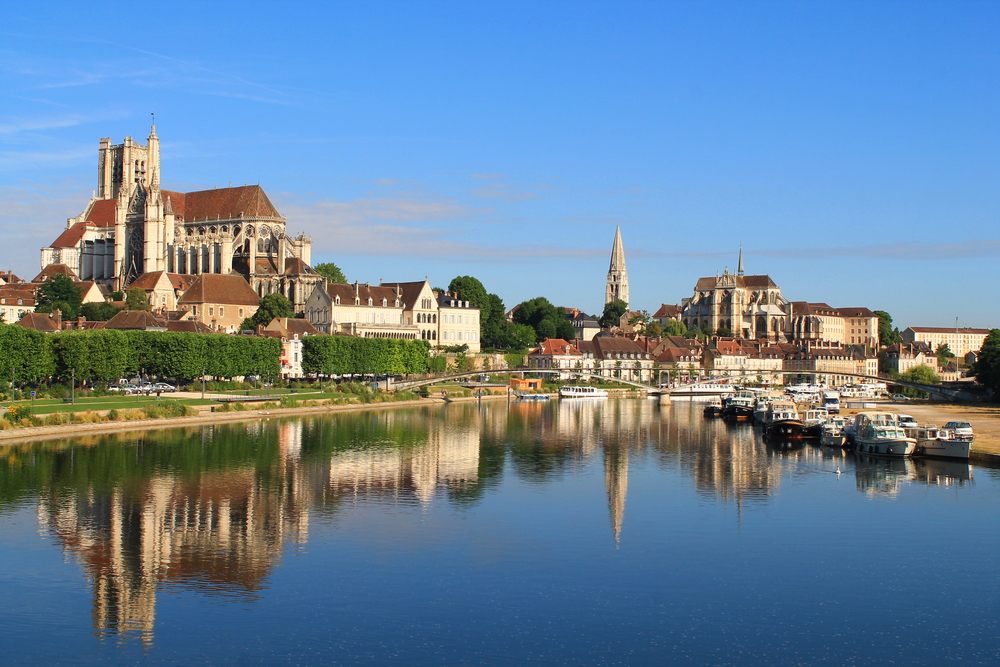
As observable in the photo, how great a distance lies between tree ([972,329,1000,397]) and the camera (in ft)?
281

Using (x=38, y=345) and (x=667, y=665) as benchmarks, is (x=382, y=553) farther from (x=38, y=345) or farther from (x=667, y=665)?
(x=38, y=345)

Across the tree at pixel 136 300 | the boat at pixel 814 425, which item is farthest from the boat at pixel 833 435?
the tree at pixel 136 300

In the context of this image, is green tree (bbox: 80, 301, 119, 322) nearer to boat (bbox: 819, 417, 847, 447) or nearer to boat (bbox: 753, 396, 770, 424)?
boat (bbox: 753, 396, 770, 424)

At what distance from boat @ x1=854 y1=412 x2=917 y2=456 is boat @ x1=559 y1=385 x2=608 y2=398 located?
50477mm

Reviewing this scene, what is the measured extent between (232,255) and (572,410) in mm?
52100

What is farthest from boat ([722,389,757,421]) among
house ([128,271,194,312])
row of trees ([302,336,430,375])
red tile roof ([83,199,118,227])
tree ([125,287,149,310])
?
red tile roof ([83,199,118,227])

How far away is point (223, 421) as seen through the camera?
2360 inches

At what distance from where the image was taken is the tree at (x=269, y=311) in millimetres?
102438

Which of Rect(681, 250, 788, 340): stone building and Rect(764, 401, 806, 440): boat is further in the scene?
Rect(681, 250, 788, 340): stone building

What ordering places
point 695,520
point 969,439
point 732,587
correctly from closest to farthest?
point 732,587
point 695,520
point 969,439

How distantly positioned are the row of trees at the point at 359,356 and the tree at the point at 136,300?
23569mm

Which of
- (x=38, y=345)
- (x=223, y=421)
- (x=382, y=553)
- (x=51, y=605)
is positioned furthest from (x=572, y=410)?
(x=51, y=605)

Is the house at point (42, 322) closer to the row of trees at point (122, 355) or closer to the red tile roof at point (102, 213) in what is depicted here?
the row of trees at point (122, 355)

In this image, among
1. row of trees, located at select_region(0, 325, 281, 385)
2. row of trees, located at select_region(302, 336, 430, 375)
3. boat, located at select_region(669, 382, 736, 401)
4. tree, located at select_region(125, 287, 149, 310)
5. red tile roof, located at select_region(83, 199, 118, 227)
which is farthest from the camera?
red tile roof, located at select_region(83, 199, 118, 227)
